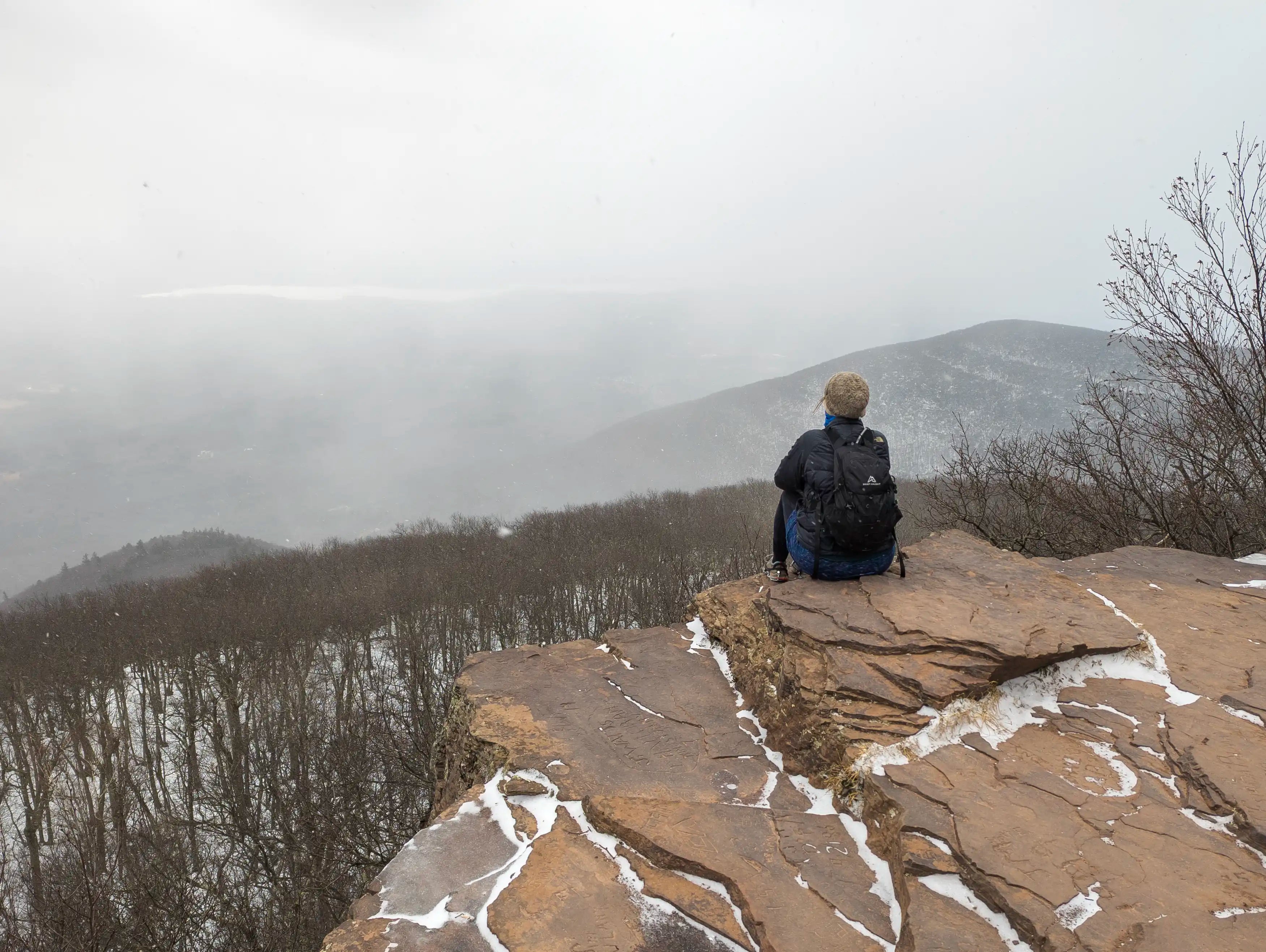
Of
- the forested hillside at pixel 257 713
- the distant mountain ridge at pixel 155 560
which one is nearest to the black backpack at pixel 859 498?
the forested hillside at pixel 257 713

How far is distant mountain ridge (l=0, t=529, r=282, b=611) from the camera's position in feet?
263

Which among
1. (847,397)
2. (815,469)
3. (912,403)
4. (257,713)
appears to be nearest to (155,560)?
(257,713)

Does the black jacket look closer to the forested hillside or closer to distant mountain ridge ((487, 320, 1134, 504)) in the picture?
the forested hillside

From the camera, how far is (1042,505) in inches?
506

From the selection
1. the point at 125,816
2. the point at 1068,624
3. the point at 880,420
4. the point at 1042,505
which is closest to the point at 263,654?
the point at 125,816

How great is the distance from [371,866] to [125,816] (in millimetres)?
18672

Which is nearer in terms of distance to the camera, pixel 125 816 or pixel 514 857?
pixel 514 857

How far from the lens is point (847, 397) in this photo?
16.4 feet

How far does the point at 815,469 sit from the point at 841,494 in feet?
0.97

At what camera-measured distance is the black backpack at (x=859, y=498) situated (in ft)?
15.4

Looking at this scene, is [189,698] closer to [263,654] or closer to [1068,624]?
[263,654]

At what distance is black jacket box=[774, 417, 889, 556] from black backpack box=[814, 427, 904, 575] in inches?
1.6

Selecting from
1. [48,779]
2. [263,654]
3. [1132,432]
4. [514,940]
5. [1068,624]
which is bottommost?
[48,779]

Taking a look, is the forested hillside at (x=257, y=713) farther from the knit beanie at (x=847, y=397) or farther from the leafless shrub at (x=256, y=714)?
the knit beanie at (x=847, y=397)
